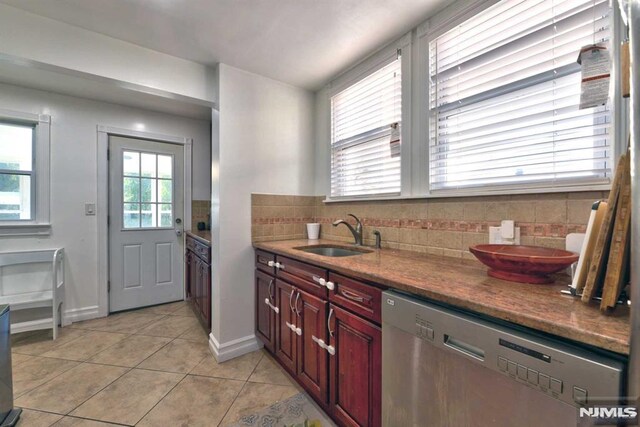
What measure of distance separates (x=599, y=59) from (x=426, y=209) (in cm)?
98

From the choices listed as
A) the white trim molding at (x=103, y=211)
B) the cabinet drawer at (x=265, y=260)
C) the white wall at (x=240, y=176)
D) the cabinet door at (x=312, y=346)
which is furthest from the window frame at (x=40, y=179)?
the cabinet door at (x=312, y=346)

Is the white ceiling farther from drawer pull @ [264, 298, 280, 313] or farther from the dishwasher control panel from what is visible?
drawer pull @ [264, 298, 280, 313]

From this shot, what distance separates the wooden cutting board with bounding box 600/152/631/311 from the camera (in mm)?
685

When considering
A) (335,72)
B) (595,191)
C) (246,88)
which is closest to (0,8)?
(246,88)

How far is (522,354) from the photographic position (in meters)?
0.69

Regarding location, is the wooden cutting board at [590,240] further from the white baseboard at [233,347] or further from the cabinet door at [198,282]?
the cabinet door at [198,282]

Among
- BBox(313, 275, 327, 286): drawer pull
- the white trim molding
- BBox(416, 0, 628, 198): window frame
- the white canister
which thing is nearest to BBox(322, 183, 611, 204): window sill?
BBox(416, 0, 628, 198): window frame

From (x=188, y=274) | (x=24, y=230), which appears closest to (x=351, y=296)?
(x=188, y=274)

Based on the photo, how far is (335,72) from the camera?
2.27 metres

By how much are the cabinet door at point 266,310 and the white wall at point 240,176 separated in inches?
4.1

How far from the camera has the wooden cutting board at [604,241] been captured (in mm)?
726

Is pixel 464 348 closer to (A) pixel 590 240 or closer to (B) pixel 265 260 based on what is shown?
(A) pixel 590 240

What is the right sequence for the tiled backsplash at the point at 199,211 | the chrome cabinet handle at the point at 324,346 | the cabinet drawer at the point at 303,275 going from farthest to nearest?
1. the tiled backsplash at the point at 199,211
2. the cabinet drawer at the point at 303,275
3. the chrome cabinet handle at the point at 324,346

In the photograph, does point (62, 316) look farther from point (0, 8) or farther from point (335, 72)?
point (335, 72)
